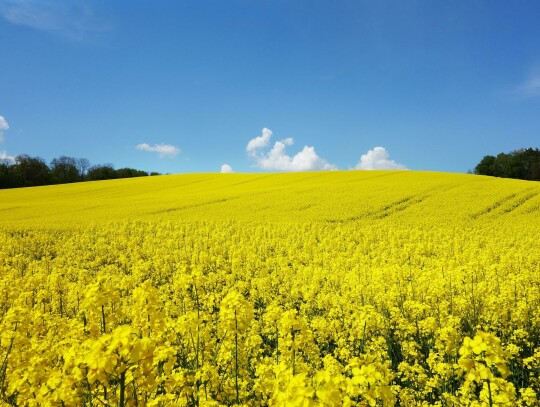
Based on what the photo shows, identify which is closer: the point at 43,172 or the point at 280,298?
the point at 280,298

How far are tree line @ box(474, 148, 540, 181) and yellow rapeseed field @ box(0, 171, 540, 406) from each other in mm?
46006

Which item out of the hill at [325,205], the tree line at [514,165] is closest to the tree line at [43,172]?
the hill at [325,205]

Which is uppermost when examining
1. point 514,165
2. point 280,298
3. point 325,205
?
point 514,165

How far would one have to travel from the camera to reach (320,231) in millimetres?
20219

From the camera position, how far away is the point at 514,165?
247ft

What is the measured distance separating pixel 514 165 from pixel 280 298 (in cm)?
8276

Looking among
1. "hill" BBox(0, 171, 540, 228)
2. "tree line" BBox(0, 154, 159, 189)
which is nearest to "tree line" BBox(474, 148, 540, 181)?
"hill" BBox(0, 171, 540, 228)

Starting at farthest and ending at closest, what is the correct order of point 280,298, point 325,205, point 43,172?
point 43,172 < point 325,205 < point 280,298

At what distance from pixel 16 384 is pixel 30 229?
2171 centimetres

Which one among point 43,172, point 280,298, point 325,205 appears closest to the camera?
point 280,298

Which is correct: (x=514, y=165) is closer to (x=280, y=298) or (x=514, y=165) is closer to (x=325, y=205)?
(x=325, y=205)

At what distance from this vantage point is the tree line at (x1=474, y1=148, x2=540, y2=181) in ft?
242

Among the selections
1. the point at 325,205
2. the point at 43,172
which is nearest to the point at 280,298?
the point at 325,205

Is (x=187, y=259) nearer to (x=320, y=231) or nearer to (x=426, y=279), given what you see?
(x=320, y=231)
